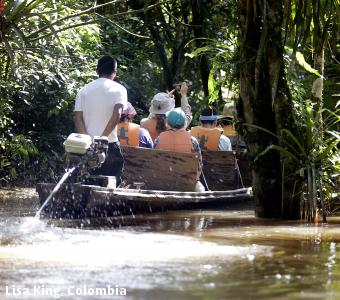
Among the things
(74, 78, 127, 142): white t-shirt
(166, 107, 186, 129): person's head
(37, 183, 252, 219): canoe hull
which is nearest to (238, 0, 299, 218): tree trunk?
(37, 183, 252, 219): canoe hull

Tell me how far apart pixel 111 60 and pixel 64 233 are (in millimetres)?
2582

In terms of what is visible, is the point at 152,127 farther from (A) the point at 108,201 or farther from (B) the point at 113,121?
(A) the point at 108,201

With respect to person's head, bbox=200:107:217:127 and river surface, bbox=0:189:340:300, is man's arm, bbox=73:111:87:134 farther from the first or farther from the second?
person's head, bbox=200:107:217:127

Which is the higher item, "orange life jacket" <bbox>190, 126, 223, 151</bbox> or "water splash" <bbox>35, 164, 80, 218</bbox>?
"orange life jacket" <bbox>190, 126, 223, 151</bbox>

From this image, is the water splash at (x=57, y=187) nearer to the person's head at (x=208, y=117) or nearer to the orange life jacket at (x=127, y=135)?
the orange life jacket at (x=127, y=135)

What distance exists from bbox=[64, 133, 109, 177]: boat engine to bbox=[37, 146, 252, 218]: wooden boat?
212mm

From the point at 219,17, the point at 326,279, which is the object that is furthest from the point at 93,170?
the point at 219,17

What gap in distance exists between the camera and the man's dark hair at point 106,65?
8.62 m

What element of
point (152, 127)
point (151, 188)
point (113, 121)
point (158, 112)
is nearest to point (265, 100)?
point (113, 121)

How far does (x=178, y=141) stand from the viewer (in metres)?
10.1

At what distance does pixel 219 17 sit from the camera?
15.0m

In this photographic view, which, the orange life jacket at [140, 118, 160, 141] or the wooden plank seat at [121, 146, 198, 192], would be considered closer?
the wooden plank seat at [121, 146, 198, 192]

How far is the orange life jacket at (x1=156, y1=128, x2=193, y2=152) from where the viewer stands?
1010cm

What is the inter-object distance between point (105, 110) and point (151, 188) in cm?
169
